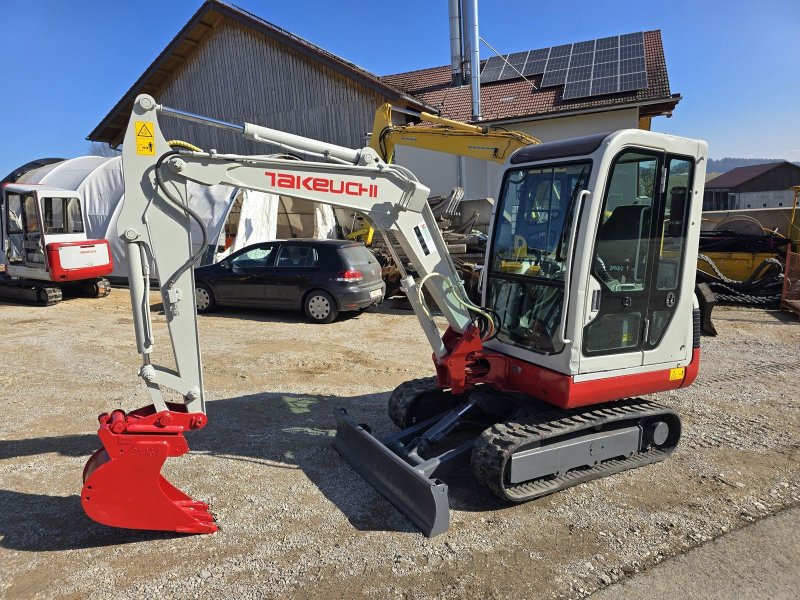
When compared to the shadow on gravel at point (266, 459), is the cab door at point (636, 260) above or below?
above

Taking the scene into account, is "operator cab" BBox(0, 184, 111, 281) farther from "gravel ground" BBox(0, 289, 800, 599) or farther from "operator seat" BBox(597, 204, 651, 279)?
"operator seat" BBox(597, 204, 651, 279)

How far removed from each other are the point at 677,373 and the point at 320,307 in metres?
7.03

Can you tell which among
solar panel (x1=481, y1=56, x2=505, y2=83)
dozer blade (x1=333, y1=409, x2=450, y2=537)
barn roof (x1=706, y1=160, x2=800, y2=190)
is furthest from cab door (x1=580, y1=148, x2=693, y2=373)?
barn roof (x1=706, y1=160, x2=800, y2=190)

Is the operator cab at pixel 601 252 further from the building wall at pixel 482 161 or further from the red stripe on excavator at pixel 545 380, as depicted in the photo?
the building wall at pixel 482 161

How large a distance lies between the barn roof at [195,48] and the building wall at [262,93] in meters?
0.31

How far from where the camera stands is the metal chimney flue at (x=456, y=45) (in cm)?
2158

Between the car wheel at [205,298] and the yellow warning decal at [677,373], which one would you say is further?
the car wheel at [205,298]

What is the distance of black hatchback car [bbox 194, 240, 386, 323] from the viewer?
1051 centimetres

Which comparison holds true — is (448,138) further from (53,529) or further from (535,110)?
(53,529)

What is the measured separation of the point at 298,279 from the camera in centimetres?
1075

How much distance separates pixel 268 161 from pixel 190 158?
1.63 ft

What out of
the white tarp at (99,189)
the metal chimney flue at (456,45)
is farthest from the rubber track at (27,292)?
the metal chimney flue at (456,45)

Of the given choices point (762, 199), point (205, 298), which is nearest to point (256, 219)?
point (205, 298)

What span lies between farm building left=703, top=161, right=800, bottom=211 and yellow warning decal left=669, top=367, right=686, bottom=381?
49648 millimetres
